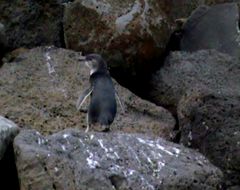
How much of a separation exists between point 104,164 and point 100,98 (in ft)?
4.35

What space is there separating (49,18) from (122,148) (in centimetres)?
301

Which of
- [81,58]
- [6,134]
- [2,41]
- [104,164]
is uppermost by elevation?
[104,164]

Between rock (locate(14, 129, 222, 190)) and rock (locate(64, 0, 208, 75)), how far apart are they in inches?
82.4

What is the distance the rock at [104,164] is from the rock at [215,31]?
2784 millimetres

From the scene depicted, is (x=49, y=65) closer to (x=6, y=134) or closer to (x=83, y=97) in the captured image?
(x=83, y=97)

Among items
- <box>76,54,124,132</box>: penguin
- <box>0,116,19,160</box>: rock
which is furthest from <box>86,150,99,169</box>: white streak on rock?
<box>76,54,124,132</box>: penguin

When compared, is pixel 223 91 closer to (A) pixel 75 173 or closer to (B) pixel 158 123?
(B) pixel 158 123

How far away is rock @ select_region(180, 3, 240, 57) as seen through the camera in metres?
8.14

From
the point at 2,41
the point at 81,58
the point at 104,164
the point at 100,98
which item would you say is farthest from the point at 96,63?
the point at 104,164

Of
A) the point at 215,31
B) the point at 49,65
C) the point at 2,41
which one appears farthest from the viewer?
the point at 215,31

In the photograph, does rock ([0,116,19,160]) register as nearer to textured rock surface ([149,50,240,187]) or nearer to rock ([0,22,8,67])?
textured rock surface ([149,50,240,187])

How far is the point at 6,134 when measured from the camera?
5633mm

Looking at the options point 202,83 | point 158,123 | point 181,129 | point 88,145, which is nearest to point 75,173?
point 88,145

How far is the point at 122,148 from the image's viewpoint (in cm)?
536
